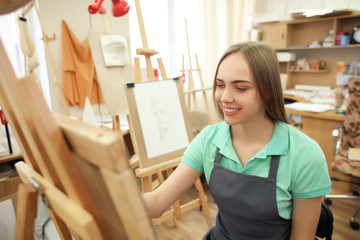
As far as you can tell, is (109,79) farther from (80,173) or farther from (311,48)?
(311,48)

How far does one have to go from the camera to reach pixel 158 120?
1.62m

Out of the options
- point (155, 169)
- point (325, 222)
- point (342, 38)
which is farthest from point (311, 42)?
point (325, 222)

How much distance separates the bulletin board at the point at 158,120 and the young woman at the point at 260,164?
562 millimetres

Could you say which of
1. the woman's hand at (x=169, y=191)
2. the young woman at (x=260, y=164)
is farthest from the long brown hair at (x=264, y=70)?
the woman's hand at (x=169, y=191)

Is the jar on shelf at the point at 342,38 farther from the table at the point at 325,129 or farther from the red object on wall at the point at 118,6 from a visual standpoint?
the red object on wall at the point at 118,6

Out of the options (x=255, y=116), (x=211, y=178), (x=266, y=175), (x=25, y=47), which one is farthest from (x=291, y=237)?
(x=25, y=47)

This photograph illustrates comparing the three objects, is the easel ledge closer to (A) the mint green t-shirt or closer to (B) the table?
(A) the mint green t-shirt

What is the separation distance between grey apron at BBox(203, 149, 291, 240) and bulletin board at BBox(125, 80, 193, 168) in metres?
0.62

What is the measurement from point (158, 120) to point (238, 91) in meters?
0.80

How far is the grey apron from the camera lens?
0.89 m

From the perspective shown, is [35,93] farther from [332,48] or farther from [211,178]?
[332,48]

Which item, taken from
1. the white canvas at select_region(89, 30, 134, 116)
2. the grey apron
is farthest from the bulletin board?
the grey apron

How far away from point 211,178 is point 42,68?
84.7 inches

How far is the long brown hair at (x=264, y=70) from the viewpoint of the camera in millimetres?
870
